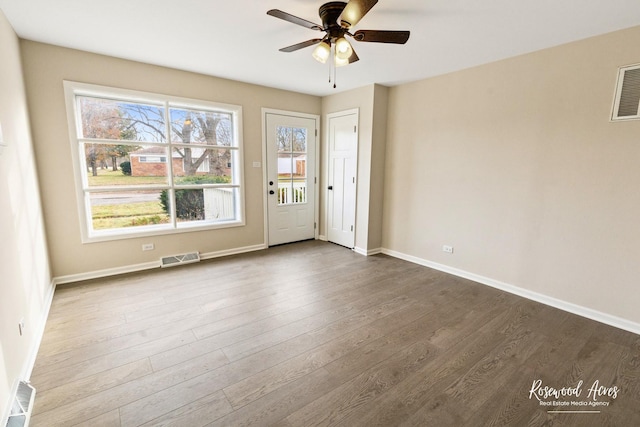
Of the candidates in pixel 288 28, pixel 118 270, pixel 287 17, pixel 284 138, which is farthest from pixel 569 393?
pixel 118 270

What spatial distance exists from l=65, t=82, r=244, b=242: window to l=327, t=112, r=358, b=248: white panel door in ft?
5.01

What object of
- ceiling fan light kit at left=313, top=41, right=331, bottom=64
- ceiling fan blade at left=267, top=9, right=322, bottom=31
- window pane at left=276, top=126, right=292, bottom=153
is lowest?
window pane at left=276, top=126, right=292, bottom=153

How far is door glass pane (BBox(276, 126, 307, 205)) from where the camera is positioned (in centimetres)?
469

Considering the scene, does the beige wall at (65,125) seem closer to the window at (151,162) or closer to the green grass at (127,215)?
the window at (151,162)

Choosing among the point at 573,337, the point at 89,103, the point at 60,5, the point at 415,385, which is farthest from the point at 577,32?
the point at 89,103

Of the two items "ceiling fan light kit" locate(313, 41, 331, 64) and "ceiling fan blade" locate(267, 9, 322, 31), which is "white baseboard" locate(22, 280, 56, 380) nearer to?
"ceiling fan blade" locate(267, 9, 322, 31)

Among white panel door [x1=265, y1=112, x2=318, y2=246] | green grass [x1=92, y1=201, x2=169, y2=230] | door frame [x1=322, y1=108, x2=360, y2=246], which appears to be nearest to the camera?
green grass [x1=92, y1=201, x2=169, y2=230]

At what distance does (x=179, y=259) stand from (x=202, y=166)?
132cm

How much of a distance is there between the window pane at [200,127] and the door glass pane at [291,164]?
2.65 ft

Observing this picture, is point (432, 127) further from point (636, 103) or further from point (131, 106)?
point (131, 106)

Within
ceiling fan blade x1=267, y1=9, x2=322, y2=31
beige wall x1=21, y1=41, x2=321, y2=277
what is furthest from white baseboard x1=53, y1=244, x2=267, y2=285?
ceiling fan blade x1=267, y1=9, x2=322, y2=31

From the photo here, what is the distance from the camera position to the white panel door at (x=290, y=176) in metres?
4.59

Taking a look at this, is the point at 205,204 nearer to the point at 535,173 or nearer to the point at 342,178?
the point at 342,178

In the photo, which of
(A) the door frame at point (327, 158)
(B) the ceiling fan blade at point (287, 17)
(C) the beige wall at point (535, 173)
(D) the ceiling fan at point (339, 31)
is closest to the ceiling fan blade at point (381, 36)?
(D) the ceiling fan at point (339, 31)
